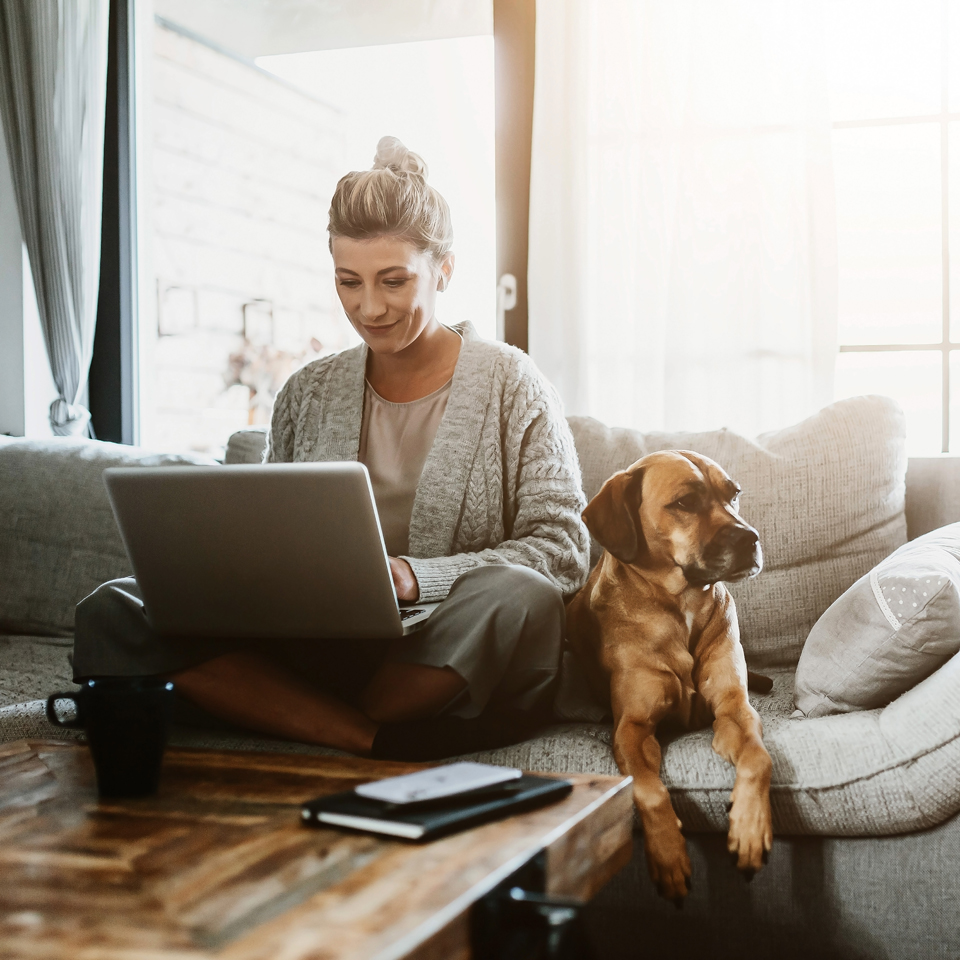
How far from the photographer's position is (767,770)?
45.9 inches

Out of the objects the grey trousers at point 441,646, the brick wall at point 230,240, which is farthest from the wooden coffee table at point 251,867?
the brick wall at point 230,240

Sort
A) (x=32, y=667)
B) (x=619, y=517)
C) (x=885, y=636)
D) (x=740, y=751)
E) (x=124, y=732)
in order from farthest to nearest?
(x=32, y=667)
(x=619, y=517)
(x=885, y=636)
(x=740, y=751)
(x=124, y=732)

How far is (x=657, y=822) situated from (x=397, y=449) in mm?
847

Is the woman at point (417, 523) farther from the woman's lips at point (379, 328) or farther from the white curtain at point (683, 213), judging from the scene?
the white curtain at point (683, 213)

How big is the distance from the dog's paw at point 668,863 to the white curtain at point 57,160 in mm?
2353

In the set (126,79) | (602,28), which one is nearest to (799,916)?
(602,28)

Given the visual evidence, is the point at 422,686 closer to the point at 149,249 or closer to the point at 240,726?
the point at 240,726

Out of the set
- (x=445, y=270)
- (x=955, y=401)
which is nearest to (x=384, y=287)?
(x=445, y=270)

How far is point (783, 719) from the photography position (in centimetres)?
144

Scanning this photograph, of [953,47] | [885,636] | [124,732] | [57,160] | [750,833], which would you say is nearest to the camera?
[124,732]

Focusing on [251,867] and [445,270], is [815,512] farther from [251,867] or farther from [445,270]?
[251,867]

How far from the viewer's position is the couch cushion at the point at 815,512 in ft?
5.71

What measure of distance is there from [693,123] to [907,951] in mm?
1916

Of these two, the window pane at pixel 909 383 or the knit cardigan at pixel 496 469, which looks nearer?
the knit cardigan at pixel 496 469
